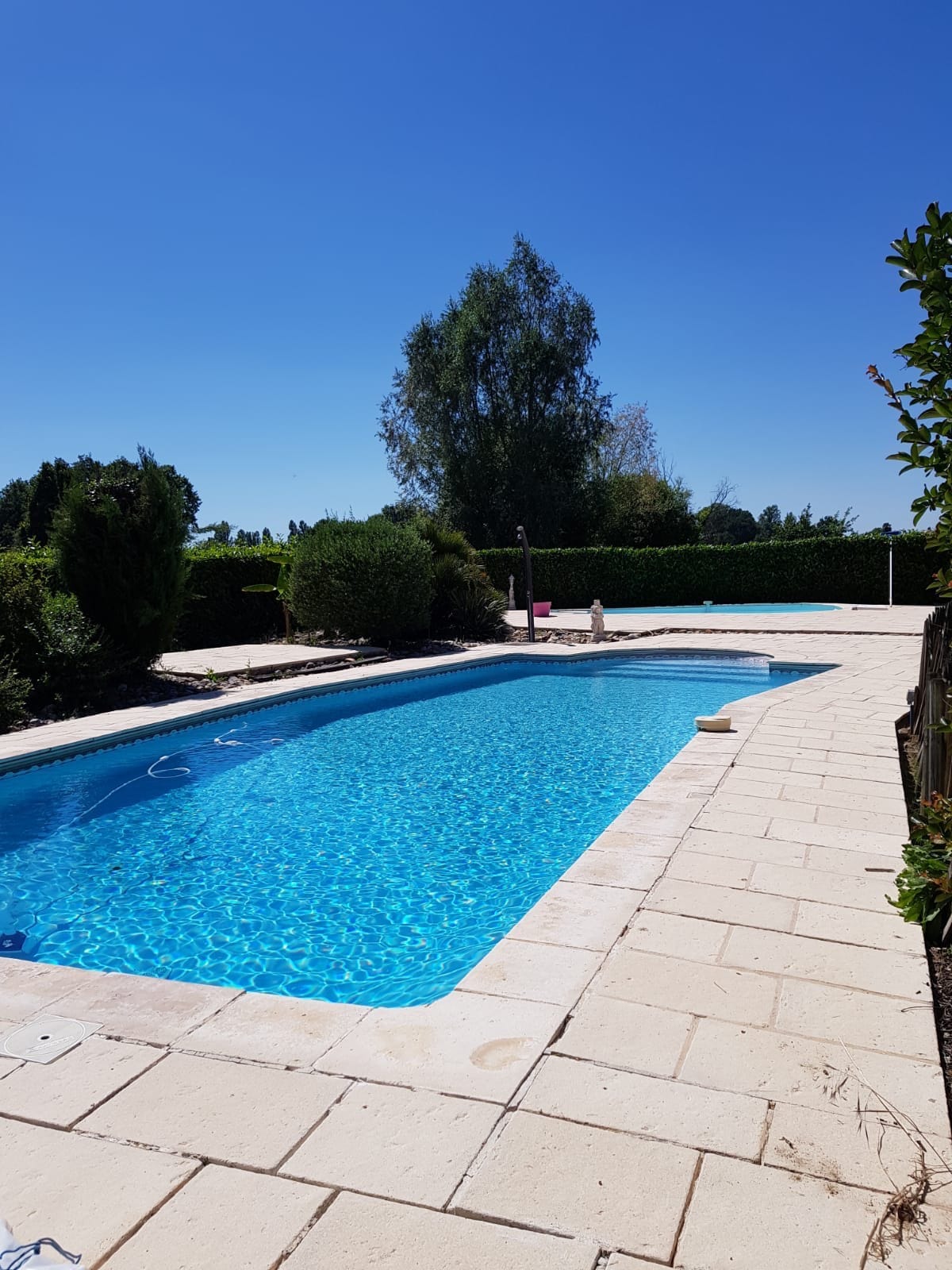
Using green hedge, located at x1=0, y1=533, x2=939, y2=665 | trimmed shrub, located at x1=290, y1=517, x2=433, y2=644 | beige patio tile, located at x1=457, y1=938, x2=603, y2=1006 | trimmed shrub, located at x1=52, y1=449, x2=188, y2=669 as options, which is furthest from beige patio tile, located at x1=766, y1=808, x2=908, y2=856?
green hedge, located at x1=0, y1=533, x2=939, y2=665

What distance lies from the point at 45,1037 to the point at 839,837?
347 cm

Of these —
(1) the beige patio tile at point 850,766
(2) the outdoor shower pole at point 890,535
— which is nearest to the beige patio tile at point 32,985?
(1) the beige patio tile at point 850,766

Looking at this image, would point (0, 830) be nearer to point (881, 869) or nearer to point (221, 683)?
point (221, 683)

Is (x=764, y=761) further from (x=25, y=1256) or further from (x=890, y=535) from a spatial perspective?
(x=890, y=535)

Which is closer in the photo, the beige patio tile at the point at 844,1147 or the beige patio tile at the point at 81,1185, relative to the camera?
the beige patio tile at the point at 81,1185

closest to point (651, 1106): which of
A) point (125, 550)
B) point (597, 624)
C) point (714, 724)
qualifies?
point (714, 724)

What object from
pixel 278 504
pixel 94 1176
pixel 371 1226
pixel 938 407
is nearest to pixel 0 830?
pixel 94 1176

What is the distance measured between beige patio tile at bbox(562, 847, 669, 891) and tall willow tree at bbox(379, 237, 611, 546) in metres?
24.0

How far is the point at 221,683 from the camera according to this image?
1043 cm

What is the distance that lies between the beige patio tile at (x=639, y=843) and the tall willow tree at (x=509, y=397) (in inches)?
935

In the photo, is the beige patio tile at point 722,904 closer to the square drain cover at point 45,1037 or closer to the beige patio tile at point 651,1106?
the beige patio tile at point 651,1106

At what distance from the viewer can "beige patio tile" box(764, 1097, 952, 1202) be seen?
1.74 m

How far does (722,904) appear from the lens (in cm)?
330

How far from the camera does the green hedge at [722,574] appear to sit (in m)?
21.0
